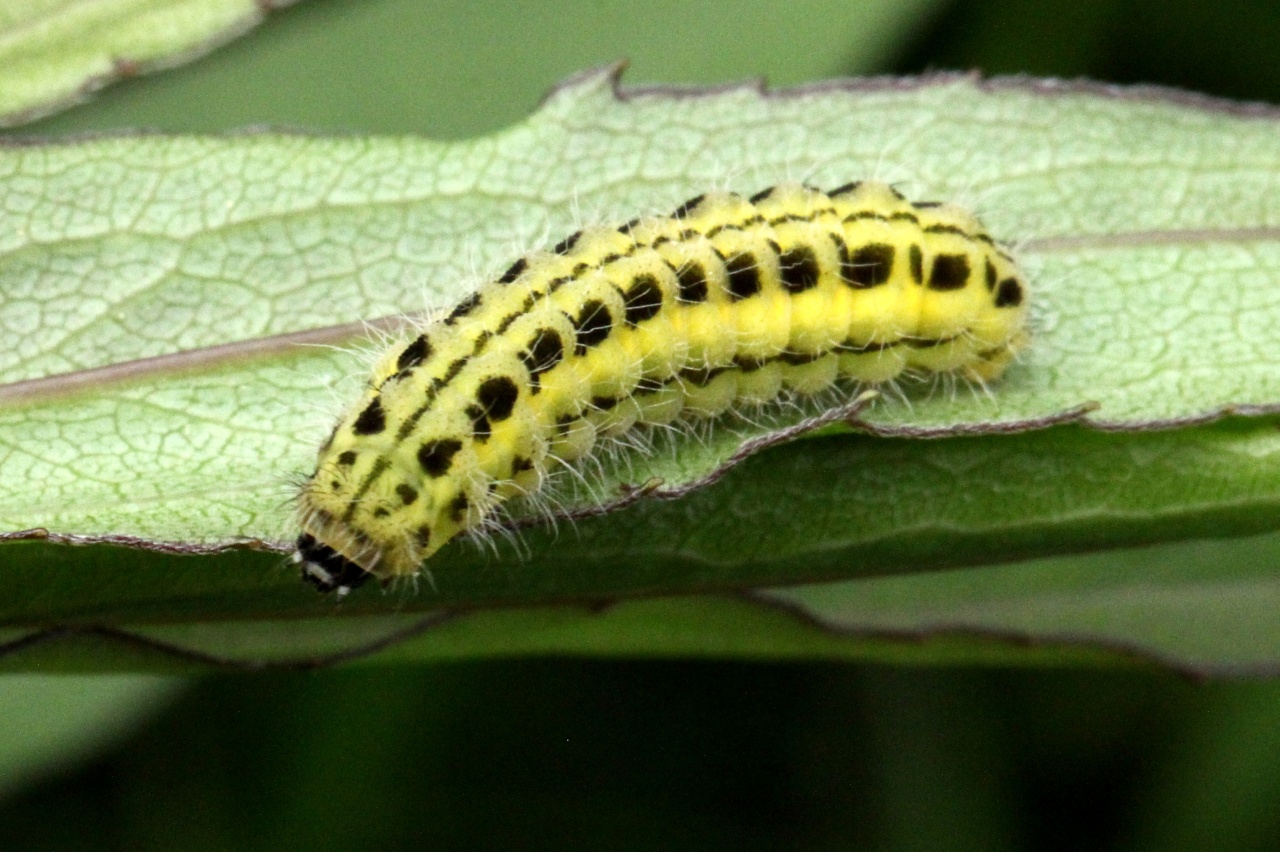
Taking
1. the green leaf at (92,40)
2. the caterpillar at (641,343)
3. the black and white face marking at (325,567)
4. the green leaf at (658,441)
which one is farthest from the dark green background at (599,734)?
the black and white face marking at (325,567)

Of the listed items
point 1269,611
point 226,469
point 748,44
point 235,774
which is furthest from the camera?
point 748,44

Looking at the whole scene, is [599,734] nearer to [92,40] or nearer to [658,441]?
[658,441]

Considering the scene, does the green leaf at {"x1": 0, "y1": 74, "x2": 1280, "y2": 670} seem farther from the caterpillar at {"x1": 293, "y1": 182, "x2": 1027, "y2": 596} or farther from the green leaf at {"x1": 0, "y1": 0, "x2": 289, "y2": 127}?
the green leaf at {"x1": 0, "y1": 0, "x2": 289, "y2": 127}

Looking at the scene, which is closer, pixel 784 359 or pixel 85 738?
pixel 784 359

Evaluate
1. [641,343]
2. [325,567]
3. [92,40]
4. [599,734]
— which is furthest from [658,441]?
[92,40]

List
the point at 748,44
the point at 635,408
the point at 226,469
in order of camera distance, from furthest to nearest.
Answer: the point at 748,44, the point at 635,408, the point at 226,469

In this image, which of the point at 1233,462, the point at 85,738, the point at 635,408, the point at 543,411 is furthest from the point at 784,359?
the point at 85,738

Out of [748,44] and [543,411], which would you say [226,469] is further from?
[748,44]
